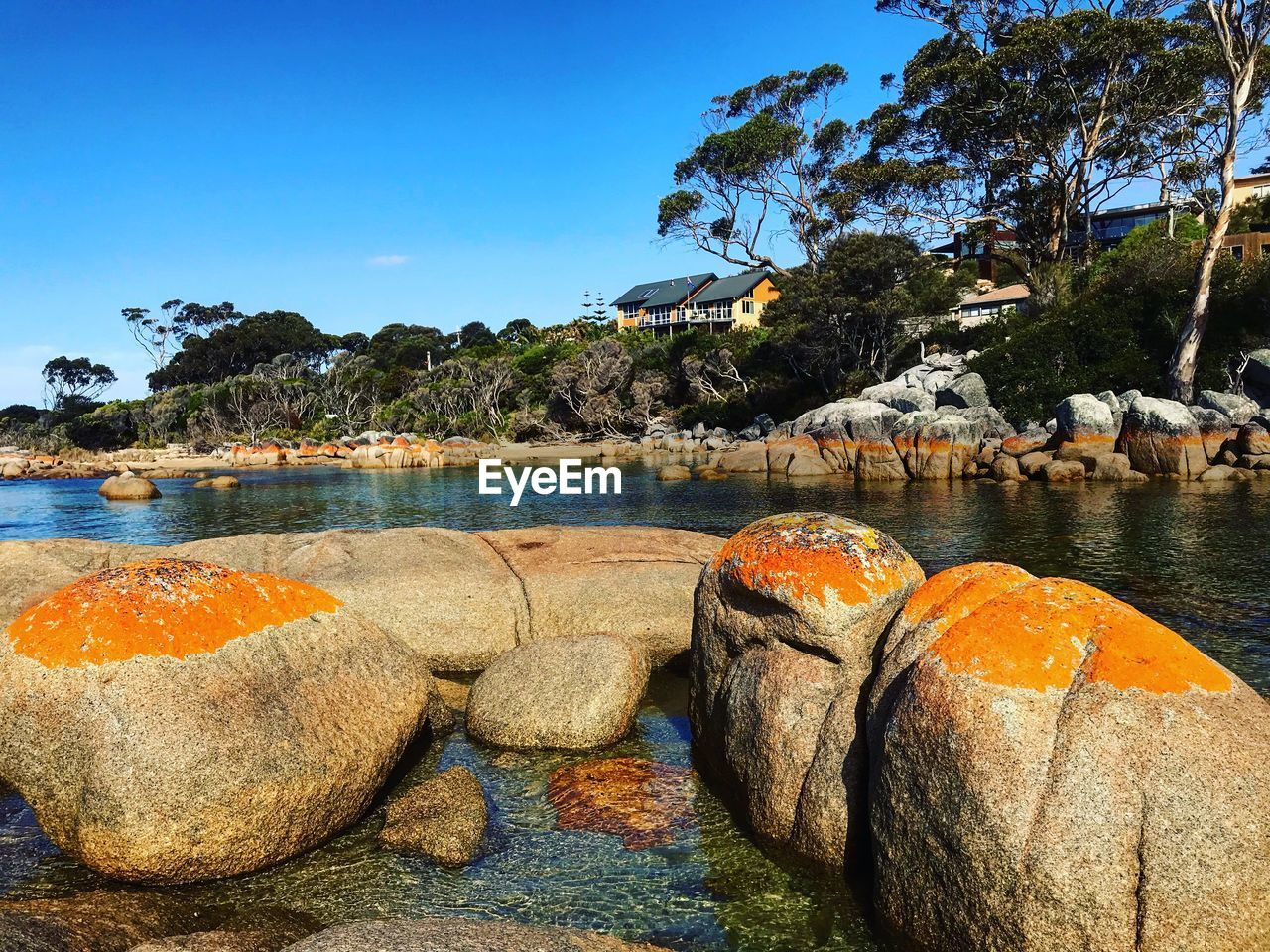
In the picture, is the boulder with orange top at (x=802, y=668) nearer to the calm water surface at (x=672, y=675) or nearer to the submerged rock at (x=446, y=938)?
the calm water surface at (x=672, y=675)

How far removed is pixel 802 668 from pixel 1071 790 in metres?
2.31

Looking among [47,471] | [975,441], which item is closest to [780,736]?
[975,441]

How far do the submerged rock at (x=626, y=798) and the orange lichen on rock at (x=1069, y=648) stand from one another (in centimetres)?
286

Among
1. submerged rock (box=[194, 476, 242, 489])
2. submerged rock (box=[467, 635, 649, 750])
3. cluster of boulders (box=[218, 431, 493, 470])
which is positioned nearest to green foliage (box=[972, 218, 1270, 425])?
cluster of boulders (box=[218, 431, 493, 470])

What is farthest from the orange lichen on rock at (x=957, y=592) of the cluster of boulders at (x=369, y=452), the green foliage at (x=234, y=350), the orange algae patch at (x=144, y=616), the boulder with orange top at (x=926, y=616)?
the green foliage at (x=234, y=350)

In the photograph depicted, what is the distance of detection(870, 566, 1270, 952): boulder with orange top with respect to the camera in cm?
420

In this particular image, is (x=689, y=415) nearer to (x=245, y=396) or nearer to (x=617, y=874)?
(x=245, y=396)

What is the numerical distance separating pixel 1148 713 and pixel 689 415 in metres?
67.3

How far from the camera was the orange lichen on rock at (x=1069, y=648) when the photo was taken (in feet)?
15.3

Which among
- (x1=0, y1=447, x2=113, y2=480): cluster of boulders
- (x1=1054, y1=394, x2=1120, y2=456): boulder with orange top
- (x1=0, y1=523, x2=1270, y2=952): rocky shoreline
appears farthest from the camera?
(x1=0, y1=447, x2=113, y2=480): cluster of boulders

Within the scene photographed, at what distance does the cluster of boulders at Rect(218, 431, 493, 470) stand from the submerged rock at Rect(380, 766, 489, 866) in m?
58.6

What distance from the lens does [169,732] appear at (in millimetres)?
5832

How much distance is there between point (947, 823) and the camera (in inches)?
185

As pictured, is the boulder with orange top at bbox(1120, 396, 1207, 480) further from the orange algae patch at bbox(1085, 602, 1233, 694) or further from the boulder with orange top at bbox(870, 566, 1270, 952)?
the boulder with orange top at bbox(870, 566, 1270, 952)
